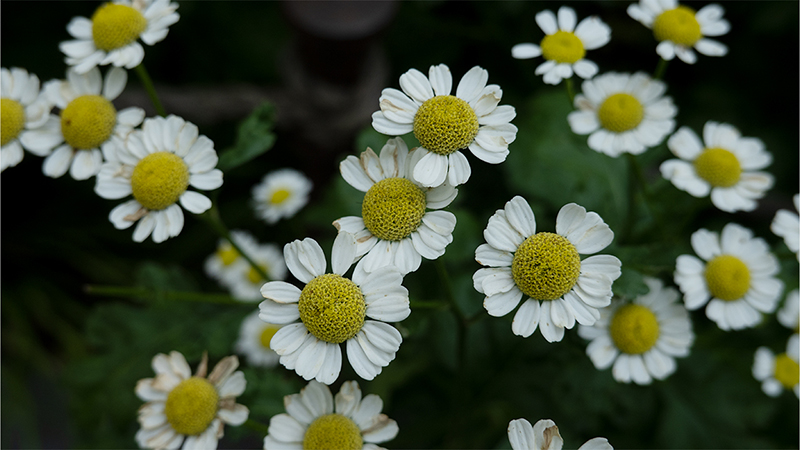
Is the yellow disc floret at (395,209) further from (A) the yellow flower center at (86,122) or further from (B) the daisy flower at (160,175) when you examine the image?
(A) the yellow flower center at (86,122)

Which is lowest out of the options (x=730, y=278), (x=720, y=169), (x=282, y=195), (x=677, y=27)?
(x=282, y=195)

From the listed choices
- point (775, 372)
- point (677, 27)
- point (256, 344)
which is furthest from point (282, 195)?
point (775, 372)

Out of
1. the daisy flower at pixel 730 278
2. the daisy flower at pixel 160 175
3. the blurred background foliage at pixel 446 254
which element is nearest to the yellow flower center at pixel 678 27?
the blurred background foliage at pixel 446 254

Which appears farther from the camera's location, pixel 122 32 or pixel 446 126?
pixel 122 32

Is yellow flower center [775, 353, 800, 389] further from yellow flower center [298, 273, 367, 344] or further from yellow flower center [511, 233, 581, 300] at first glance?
yellow flower center [298, 273, 367, 344]

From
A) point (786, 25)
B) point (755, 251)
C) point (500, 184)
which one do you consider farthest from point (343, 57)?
point (786, 25)

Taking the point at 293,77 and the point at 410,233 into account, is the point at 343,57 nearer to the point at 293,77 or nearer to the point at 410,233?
the point at 293,77

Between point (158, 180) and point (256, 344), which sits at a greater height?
point (158, 180)

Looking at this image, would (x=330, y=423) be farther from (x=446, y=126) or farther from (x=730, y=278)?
(x=730, y=278)
